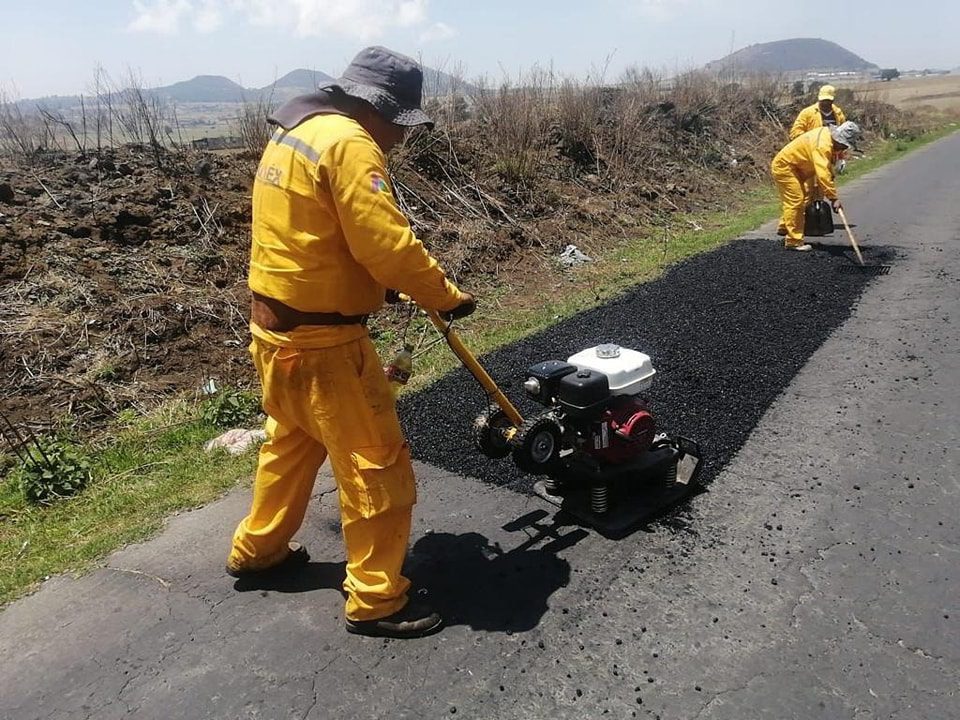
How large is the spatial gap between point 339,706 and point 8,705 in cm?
117

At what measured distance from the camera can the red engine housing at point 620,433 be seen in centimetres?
326

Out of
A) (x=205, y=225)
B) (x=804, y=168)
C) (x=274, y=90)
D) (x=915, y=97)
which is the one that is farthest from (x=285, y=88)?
(x=915, y=97)

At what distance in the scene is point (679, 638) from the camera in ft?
8.65

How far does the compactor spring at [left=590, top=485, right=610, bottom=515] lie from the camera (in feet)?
10.9

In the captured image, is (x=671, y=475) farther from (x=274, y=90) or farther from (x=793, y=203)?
(x=274, y=90)

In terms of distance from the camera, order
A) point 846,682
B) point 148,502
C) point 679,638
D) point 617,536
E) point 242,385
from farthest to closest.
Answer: point 242,385 → point 148,502 → point 617,536 → point 679,638 → point 846,682

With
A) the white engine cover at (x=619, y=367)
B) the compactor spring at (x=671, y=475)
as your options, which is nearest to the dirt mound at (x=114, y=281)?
the white engine cover at (x=619, y=367)

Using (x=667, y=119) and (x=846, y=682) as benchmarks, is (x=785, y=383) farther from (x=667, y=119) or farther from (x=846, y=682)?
(x=667, y=119)


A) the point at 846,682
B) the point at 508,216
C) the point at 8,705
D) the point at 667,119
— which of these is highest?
the point at 667,119

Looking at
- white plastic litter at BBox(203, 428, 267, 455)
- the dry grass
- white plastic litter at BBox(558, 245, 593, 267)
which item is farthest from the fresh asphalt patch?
the dry grass

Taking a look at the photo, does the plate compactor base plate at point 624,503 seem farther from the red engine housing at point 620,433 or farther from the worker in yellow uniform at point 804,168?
the worker in yellow uniform at point 804,168

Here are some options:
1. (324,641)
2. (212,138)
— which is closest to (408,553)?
(324,641)

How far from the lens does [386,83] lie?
2.58 m

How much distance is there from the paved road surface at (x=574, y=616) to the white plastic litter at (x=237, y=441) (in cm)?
66
